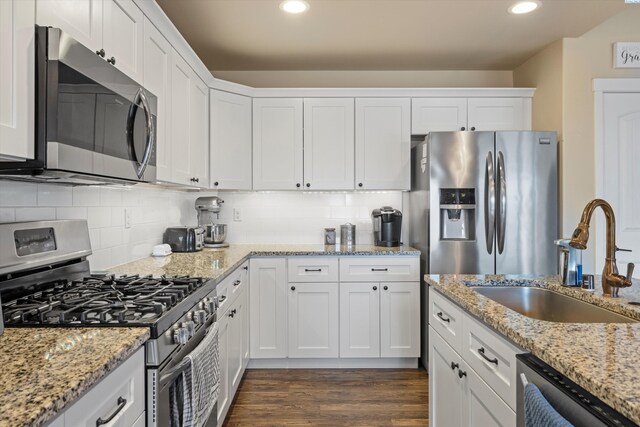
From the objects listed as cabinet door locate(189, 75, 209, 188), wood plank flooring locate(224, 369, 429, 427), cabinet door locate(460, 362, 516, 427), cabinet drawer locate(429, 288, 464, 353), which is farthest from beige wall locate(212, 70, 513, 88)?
cabinet door locate(460, 362, 516, 427)

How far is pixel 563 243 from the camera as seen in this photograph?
5.17 feet

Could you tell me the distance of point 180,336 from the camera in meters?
1.31

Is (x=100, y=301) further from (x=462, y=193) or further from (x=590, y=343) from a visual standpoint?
(x=462, y=193)

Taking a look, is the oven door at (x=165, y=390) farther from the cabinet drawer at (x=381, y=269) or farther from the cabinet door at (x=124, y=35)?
the cabinet drawer at (x=381, y=269)

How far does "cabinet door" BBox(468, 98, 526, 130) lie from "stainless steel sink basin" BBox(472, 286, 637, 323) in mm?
2027

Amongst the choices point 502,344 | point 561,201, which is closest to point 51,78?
point 502,344

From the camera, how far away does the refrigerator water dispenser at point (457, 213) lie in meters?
2.94

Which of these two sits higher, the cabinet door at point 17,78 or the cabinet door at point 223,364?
the cabinet door at point 17,78

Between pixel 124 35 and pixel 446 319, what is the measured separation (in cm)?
188

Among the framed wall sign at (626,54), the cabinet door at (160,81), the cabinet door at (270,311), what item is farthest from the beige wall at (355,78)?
the cabinet door at (270,311)

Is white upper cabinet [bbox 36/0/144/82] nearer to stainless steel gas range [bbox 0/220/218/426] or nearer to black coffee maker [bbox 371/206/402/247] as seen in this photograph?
stainless steel gas range [bbox 0/220/218/426]

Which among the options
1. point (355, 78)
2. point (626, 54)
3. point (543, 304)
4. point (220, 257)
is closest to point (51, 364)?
point (543, 304)

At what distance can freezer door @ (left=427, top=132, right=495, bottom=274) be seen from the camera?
9.58 ft

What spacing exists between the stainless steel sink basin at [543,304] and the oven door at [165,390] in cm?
124
